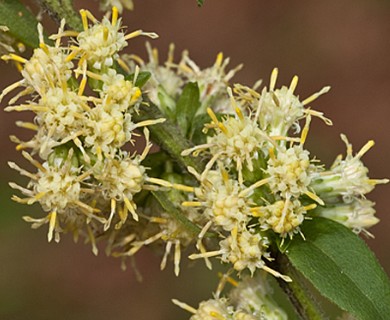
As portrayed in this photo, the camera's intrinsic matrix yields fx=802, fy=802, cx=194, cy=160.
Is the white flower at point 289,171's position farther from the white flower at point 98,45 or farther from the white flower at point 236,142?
the white flower at point 98,45

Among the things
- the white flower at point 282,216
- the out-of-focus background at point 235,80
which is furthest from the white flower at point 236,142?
the out-of-focus background at point 235,80

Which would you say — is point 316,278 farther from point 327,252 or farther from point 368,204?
point 368,204

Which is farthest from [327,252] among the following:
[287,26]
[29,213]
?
[287,26]

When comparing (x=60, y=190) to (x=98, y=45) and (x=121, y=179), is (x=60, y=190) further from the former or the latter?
(x=98, y=45)

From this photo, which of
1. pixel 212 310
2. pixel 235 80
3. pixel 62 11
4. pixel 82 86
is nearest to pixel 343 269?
pixel 212 310

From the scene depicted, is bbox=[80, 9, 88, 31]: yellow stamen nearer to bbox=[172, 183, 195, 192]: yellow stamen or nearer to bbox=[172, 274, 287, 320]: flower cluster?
bbox=[172, 183, 195, 192]: yellow stamen

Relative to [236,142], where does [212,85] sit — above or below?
above
